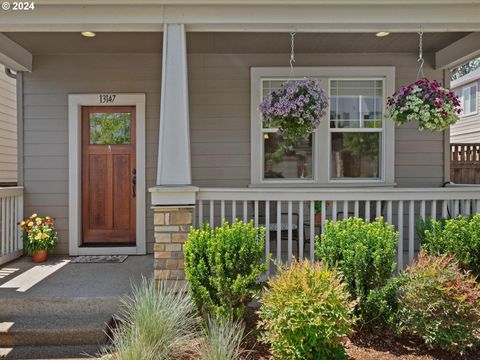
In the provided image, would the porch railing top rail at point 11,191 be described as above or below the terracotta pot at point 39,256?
above

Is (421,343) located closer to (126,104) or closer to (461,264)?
(461,264)

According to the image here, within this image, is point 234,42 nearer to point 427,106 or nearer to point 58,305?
point 427,106

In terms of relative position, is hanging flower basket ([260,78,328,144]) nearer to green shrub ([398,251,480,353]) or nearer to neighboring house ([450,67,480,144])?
green shrub ([398,251,480,353])

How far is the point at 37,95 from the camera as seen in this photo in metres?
5.07

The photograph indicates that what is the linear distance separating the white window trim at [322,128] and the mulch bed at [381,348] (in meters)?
2.31

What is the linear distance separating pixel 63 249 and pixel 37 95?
2.15 m

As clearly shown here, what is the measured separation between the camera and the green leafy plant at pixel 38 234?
4699 mm

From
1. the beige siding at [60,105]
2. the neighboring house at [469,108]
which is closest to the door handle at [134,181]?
the beige siding at [60,105]

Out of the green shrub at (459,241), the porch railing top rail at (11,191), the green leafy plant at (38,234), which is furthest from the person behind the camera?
the green leafy plant at (38,234)

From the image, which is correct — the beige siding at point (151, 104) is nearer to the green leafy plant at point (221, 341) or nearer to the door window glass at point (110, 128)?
the door window glass at point (110, 128)

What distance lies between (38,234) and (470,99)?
13597mm

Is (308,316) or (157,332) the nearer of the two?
(308,316)

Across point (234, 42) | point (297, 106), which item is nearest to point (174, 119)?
point (297, 106)

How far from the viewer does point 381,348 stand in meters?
2.94
